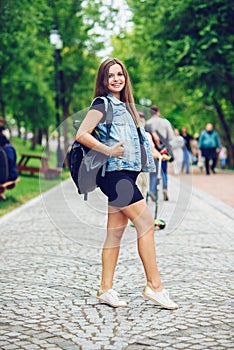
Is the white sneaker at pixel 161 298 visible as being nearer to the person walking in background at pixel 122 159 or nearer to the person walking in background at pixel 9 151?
the person walking in background at pixel 122 159

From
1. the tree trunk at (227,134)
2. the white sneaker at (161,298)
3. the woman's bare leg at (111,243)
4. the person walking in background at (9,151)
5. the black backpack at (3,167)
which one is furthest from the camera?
the tree trunk at (227,134)

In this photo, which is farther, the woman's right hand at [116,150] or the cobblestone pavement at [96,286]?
the woman's right hand at [116,150]

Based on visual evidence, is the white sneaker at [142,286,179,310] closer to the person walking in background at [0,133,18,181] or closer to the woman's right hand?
the woman's right hand

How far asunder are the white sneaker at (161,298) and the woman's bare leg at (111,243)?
33 centimetres

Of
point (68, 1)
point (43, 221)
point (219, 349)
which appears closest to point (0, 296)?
point (219, 349)

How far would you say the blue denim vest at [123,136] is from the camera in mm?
5516

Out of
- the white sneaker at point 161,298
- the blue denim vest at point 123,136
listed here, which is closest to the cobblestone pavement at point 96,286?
the white sneaker at point 161,298

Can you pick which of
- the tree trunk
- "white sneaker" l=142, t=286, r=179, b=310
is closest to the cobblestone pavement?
"white sneaker" l=142, t=286, r=179, b=310

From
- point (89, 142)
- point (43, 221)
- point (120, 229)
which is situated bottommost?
point (43, 221)

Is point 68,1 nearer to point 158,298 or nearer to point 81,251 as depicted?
point 81,251

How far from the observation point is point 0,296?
615cm

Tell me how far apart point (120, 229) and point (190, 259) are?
2.52 m

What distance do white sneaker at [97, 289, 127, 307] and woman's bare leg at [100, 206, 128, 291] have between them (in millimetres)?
59

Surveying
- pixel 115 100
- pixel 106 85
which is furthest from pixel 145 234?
pixel 106 85
